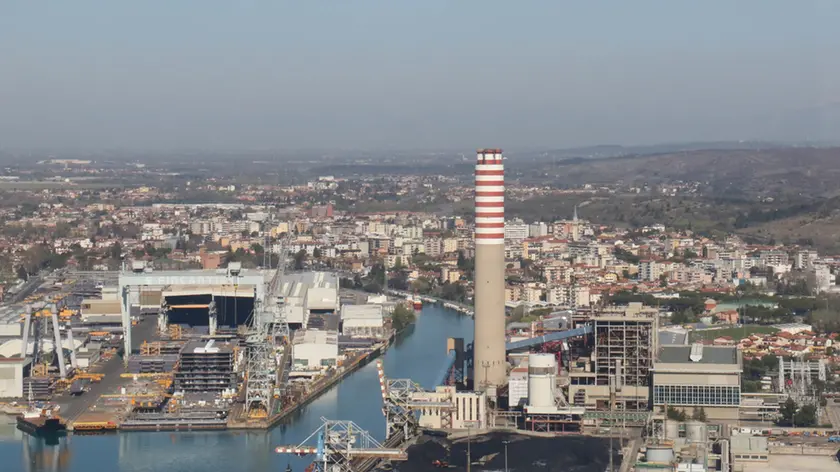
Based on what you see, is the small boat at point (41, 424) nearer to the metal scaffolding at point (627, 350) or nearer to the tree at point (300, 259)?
the metal scaffolding at point (627, 350)

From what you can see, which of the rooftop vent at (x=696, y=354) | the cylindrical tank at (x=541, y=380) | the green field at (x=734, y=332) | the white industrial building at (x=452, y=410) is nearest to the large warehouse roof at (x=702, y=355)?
the rooftop vent at (x=696, y=354)

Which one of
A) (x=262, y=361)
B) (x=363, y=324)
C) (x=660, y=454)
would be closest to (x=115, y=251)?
(x=363, y=324)

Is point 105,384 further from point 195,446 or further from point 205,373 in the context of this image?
point 195,446

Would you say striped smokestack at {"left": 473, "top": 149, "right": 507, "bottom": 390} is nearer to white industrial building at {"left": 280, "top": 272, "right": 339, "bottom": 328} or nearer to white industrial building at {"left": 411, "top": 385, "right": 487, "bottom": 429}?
white industrial building at {"left": 411, "top": 385, "right": 487, "bottom": 429}

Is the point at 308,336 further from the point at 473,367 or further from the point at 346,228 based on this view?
the point at 346,228

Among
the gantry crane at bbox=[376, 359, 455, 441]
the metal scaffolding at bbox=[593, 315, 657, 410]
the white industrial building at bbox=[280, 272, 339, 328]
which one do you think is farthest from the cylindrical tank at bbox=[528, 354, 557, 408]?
the white industrial building at bbox=[280, 272, 339, 328]
